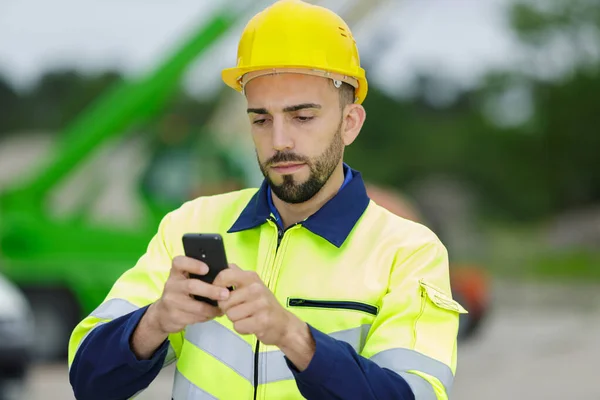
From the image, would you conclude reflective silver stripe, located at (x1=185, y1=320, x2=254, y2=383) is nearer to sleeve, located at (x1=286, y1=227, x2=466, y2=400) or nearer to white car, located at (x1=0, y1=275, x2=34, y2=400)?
sleeve, located at (x1=286, y1=227, x2=466, y2=400)

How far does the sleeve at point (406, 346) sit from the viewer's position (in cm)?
219

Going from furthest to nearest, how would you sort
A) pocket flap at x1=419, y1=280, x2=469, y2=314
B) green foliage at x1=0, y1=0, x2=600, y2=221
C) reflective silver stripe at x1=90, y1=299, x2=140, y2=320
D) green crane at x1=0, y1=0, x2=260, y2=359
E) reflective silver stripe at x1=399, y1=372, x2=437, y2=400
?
green foliage at x1=0, y1=0, x2=600, y2=221
green crane at x1=0, y1=0, x2=260, y2=359
reflective silver stripe at x1=90, y1=299, x2=140, y2=320
pocket flap at x1=419, y1=280, x2=469, y2=314
reflective silver stripe at x1=399, y1=372, x2=437, y2=400

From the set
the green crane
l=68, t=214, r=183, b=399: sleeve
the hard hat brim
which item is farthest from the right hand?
the green crane

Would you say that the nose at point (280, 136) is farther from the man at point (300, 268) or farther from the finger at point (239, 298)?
the finger at point (239, 298)

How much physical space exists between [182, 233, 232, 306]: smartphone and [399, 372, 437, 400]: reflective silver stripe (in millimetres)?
480

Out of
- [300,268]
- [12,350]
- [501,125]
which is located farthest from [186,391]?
[501,125]

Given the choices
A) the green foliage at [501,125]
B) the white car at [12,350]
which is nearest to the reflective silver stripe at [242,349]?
the white car at [12,350]

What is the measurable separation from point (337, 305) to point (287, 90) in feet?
1.55

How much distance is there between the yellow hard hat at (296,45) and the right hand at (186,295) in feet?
1.75

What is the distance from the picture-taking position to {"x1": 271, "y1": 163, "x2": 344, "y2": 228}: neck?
2604 millimetres

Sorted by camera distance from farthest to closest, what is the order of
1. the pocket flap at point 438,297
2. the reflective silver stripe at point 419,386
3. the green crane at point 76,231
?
the green crane at point 76,231 → the pocket flap at point 438,297 → the reflective silver stripe at point 419,386

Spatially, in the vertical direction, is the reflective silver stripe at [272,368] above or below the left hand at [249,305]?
below

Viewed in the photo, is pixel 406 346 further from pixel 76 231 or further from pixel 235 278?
pixel 76 231

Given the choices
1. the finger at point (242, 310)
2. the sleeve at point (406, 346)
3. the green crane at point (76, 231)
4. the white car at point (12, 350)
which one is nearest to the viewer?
the finger at point (242, 310)
